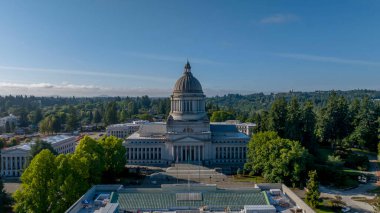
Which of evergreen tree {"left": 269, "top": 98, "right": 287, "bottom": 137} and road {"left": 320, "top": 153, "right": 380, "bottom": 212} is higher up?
evergreen tree {"left": 269, "top": 98, "right": 287, "bottom": 137}

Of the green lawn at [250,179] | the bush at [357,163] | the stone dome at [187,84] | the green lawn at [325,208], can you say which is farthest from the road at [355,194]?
the stone dome at [187,84]

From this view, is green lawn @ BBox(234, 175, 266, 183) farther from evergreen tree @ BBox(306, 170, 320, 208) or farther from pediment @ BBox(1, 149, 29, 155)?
pediment @ BBox(1, 149, 29, 155)

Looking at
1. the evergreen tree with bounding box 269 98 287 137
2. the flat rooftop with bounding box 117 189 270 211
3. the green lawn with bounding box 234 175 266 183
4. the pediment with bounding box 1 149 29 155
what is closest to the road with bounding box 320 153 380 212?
the green lawn with bounding box 234 175 266 183

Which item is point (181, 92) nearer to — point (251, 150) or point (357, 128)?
point (251, 150)

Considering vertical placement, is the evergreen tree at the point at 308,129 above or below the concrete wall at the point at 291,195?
above

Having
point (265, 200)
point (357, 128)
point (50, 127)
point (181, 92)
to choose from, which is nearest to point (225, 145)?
point (181, 92)

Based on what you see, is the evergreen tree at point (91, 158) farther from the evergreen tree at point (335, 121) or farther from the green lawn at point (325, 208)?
the evergreen tree at point (335, 121)

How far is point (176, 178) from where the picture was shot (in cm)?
6994

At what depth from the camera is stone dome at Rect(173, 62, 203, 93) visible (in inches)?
3789

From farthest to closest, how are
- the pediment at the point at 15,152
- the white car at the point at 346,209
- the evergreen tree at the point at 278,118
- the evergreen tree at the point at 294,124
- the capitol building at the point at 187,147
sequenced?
the capitol building at the point at 187,147, the evergreen tree at the point at 278,118, the evergreen tree at the point at 294,124, the pediment at the point at 15,152, the white car at the point at 346,209

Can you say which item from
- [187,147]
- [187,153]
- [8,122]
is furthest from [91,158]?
[8,122]

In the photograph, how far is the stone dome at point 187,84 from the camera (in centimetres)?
9625

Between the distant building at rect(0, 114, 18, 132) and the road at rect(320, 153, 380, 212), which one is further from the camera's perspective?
the distant building at rect(0, 114, 18, 132)

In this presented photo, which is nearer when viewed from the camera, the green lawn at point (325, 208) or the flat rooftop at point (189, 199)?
the flat rooftop at point (189, 199)
